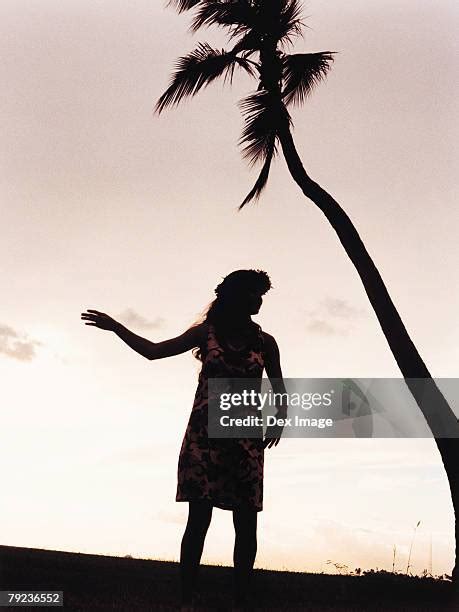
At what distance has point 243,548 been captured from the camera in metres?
4.72

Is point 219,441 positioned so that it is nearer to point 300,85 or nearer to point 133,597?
point 133,597

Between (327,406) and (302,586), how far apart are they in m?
2.19

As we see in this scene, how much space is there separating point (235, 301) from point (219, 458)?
38.5 inches

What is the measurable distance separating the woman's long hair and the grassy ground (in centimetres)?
201

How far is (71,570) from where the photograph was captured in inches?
332

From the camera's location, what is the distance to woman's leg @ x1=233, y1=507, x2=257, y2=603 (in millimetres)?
4727

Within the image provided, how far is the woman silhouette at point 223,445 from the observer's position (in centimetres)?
473

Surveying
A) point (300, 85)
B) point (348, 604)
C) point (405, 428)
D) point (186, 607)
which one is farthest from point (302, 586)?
point (300, 85)

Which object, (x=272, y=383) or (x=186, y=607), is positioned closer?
(x=186, y=607)

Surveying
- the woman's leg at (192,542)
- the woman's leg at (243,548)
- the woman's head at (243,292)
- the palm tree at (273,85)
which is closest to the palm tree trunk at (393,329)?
the palm tree at (273,85)

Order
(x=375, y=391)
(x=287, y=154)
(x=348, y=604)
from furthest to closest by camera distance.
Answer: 1. (x=287, y=154)
2. (x=375, y=391)
3. (x=348, y=604)

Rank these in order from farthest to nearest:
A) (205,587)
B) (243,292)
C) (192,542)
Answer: (205,587)
(243,292)
(192,542)

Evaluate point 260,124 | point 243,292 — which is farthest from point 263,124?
point 243,292

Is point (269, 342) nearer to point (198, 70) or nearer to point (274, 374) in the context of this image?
point (274, 374)
